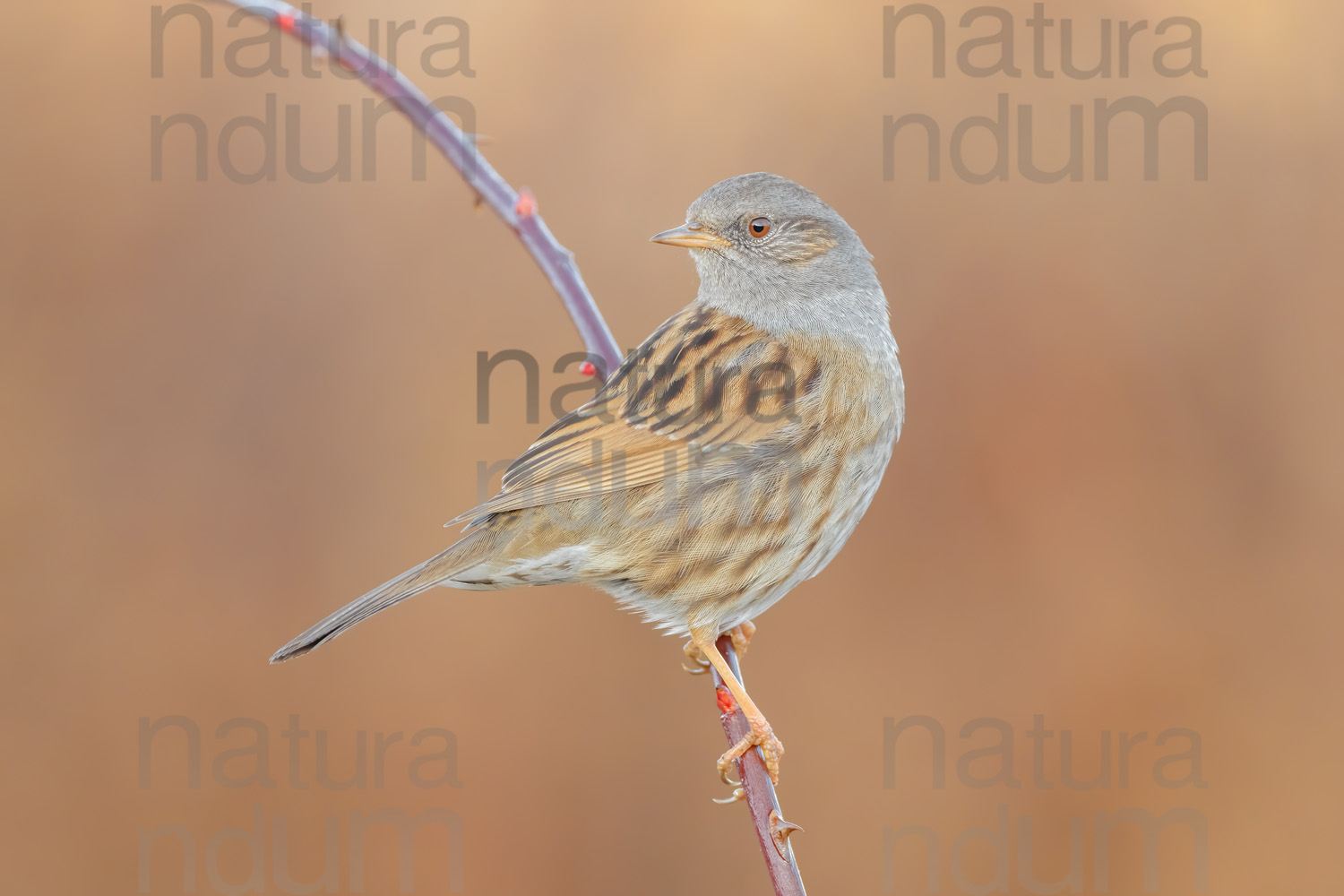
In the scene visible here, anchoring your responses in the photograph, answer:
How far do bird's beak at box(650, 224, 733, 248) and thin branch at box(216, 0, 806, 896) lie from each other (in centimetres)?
30

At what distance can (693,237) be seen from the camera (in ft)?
9.53

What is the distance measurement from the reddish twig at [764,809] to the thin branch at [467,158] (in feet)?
3.19

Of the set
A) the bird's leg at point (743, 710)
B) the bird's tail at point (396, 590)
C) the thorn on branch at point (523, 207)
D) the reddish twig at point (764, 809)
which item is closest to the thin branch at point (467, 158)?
the thorn on branch at point (523, 207)

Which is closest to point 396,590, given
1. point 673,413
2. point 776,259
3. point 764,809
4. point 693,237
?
point 673,413

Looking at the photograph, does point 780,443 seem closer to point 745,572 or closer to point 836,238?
point 745,572

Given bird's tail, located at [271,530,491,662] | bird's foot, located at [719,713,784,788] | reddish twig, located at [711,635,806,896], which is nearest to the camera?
reddish twig, located at [711,635,806,896]

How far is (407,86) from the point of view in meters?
2.35

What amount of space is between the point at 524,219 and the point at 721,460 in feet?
2.62

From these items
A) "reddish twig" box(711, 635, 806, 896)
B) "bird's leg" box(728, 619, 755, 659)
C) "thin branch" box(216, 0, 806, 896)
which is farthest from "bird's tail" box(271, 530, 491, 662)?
"bird's leg" box(728, 619, 755, 659)

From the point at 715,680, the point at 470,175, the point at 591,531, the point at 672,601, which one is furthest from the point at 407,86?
the point at 715,680

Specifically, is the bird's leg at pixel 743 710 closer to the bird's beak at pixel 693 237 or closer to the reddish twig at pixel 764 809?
the reddish twig at pixel 764 809

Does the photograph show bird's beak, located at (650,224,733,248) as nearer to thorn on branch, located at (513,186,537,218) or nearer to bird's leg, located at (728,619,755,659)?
thorn on branch, located at (513,186,537,218)

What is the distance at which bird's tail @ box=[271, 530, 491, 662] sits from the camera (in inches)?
90.4

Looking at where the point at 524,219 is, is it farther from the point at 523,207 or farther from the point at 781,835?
the point at 781,835
